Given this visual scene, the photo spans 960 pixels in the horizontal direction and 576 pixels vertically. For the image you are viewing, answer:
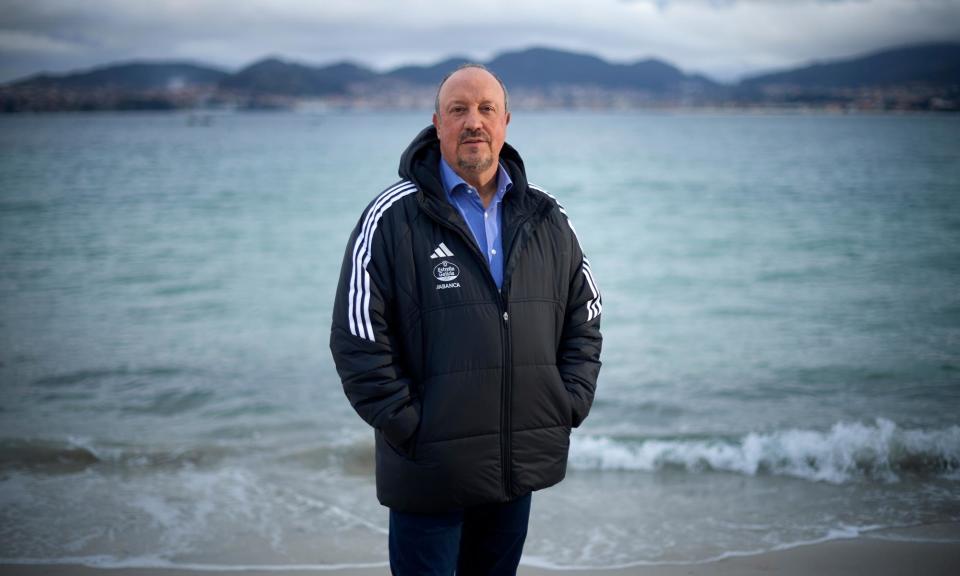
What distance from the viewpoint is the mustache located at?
2525mm

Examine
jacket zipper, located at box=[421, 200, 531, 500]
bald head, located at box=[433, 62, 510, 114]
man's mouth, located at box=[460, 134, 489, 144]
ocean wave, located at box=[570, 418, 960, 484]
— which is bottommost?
ocean wave, located at box=[570, 418, 960, 484]

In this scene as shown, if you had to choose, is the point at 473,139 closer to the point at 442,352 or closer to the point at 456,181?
the point at 456,181

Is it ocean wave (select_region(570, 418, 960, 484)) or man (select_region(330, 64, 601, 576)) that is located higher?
man (select_region(330, 64, 601, 576))

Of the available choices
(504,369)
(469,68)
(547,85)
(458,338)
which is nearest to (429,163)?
(469,68)

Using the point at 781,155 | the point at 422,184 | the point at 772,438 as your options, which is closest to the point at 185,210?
the point at 772,438

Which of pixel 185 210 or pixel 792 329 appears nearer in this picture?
pixel 792 329

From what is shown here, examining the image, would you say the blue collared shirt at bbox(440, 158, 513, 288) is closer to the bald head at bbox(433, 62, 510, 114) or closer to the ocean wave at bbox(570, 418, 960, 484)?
the bald head at bbox(433, 62, 510, 114)

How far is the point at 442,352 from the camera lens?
8.01 feet

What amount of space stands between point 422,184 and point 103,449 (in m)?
5.19

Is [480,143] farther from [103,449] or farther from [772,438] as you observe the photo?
[103,449]

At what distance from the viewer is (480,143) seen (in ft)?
8.34

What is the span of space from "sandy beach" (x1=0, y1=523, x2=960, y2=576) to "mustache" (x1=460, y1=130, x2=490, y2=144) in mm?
2668

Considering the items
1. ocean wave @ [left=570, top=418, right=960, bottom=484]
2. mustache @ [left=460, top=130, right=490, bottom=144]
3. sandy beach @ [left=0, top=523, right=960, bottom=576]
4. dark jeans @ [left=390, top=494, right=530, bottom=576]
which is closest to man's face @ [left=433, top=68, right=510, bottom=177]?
mustache @ [left=460, top=130, right=490, bottom=144]

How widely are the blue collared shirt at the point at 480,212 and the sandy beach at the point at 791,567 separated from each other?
2332 millimetres
